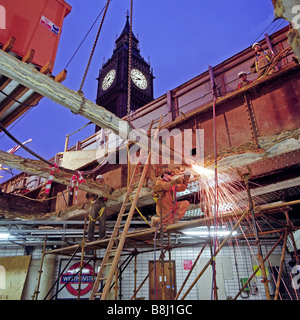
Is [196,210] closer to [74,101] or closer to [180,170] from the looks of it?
[180,170]

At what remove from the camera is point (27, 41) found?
4973 millimetres

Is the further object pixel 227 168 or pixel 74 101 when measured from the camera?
pixel 227 168

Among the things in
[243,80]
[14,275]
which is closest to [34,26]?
[243,80]

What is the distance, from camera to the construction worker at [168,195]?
531cm

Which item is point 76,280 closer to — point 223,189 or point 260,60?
point 223,189

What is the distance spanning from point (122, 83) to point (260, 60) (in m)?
36.1

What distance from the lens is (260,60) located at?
250 inches

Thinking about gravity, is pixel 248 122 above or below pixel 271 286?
above

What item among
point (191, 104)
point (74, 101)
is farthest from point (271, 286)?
point (74, 101)

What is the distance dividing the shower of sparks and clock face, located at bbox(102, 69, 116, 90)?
1539 inches

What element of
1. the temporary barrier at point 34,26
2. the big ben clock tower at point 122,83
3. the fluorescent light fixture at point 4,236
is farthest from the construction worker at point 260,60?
the big ben clock tower at point 122,83

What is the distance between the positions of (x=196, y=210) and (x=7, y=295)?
8.53 metres

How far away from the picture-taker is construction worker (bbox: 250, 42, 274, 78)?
6191mm

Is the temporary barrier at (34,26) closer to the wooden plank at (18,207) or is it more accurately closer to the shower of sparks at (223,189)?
the shower of sparks at (223,189)
